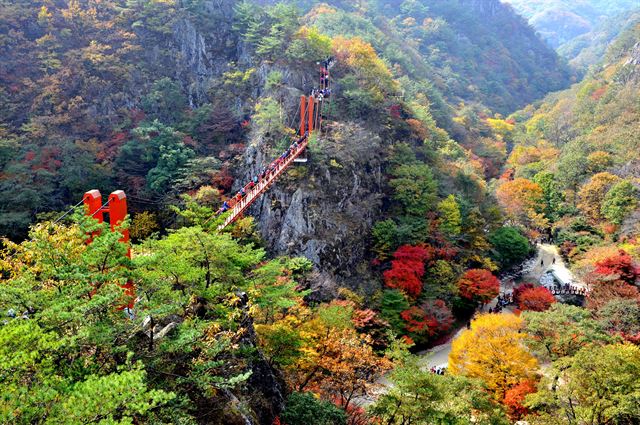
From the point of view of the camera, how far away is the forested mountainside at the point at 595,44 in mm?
103500

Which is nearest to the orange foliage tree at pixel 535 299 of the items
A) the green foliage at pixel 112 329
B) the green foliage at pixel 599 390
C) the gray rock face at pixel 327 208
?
the gray rock face at pixel 327 208

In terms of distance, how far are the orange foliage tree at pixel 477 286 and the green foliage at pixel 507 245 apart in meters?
5.51

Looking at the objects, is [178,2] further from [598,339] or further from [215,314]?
[598,339]

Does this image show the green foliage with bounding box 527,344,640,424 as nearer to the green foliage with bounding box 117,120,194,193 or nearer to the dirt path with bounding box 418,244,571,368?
the dirt path with bounding box 418,244,571,368

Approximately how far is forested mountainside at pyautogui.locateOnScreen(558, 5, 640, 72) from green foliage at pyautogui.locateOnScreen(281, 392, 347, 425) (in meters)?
108

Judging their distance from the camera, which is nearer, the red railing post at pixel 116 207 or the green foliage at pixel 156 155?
the red railing post at pixel 116 207

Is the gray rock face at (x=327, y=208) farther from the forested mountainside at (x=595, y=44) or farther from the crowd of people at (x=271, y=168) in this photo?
the forested mountainside at (x=595, y=44)

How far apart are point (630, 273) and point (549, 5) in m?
200

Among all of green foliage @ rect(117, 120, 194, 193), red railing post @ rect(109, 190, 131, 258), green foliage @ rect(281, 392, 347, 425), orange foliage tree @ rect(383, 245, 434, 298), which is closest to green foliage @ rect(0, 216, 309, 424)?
red railing post @ rect(109, 190, 131, 258)

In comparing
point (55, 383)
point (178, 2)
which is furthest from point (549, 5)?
point (55, 383)

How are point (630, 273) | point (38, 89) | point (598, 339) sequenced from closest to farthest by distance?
point (598, 339) < point (630, 273) < point (38, 89)

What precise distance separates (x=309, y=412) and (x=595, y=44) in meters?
138

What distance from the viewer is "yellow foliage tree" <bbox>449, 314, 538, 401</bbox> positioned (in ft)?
57.6

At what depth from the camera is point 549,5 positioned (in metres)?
186
